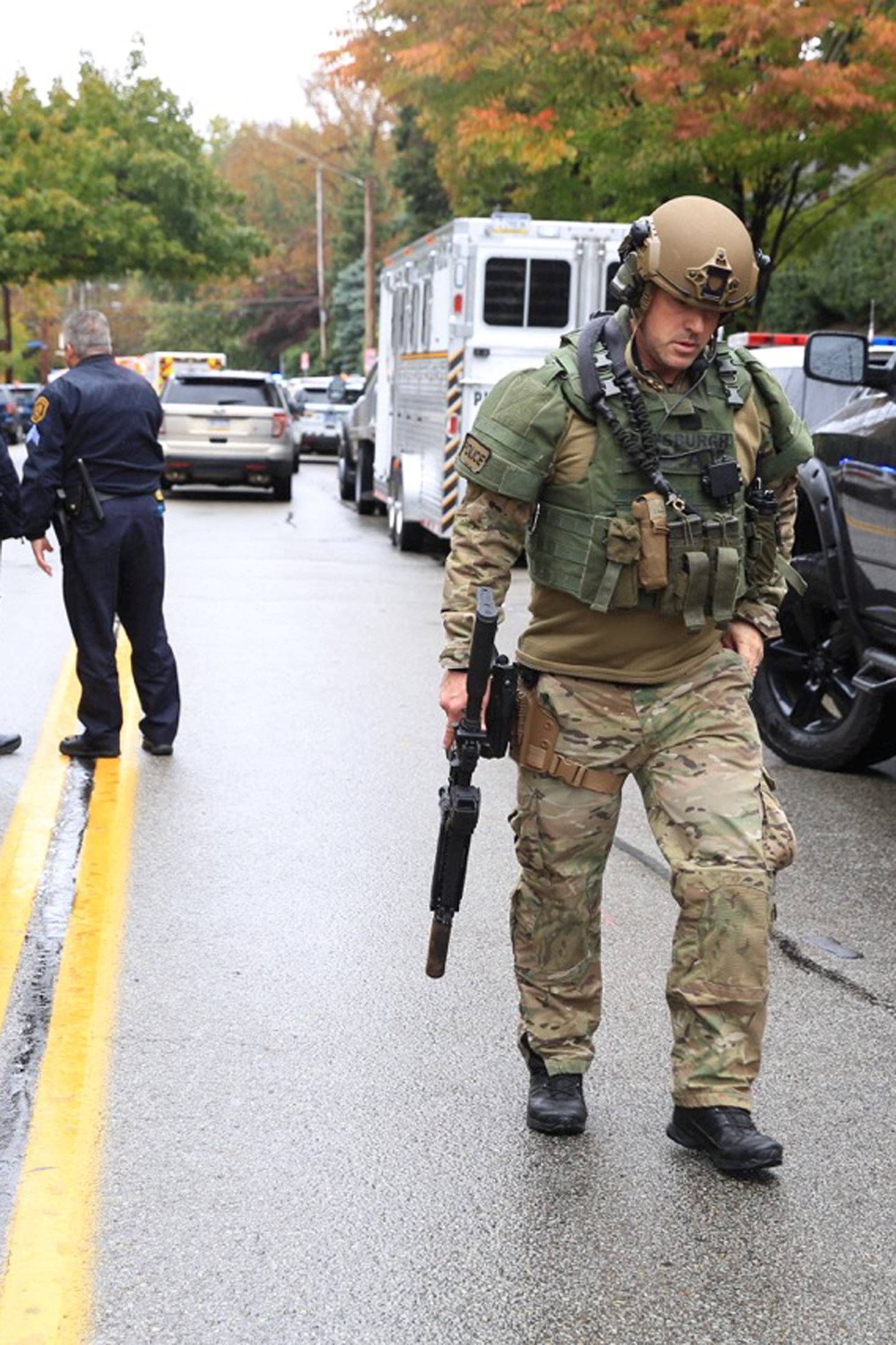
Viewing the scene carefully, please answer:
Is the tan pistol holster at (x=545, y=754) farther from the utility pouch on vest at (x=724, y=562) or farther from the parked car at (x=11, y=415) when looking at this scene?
the parked car at (x=11, y=415)

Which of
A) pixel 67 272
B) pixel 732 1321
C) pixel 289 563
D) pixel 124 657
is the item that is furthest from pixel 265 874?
pixel 67 272

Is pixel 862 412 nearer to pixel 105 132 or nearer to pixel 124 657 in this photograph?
pixel 124 657

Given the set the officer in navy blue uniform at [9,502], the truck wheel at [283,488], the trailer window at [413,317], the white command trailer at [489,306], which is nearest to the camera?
the officer in navy blue uniform at [9,502]

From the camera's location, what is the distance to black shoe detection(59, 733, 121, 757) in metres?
7.86

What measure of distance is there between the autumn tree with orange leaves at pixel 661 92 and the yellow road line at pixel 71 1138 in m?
13.5

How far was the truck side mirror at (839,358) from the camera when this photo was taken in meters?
6.75

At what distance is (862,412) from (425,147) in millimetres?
40934

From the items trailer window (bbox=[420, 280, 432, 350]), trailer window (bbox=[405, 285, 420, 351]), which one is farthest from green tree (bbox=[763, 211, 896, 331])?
trailer window (bbox=[420, 280, 432, 350])

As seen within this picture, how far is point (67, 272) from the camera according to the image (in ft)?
164

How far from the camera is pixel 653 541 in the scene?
3863mm

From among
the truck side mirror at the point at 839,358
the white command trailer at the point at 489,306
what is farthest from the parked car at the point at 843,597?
the white command trailer at the point at 489,306

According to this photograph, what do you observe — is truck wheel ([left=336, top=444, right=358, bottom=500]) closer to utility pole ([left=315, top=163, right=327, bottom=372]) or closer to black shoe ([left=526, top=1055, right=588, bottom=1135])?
black shoe ([left=526, top=1055, right=588, bottom=1135])

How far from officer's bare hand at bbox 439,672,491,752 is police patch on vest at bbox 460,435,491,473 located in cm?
42

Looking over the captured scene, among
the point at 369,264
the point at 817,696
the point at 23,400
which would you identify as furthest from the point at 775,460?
the point at 369,264
